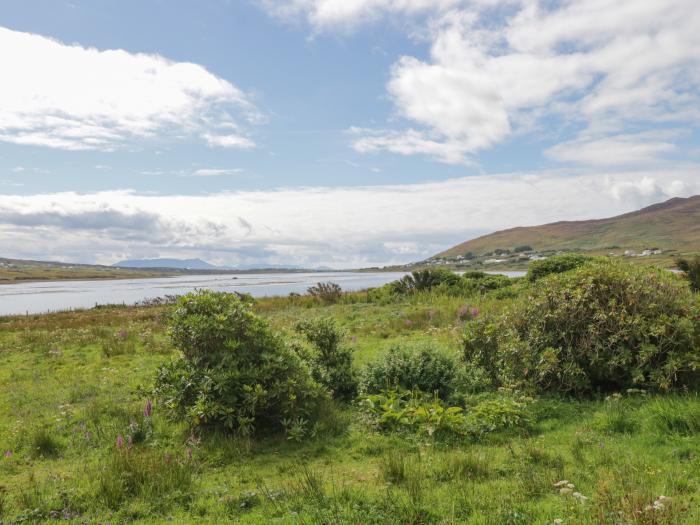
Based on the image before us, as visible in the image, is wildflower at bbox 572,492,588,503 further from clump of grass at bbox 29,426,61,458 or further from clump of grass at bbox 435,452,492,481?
clump of grass at bbox 29,426,61,458

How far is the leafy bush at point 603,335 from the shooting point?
8.30 m

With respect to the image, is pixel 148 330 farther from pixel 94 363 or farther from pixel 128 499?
pixel 128 499

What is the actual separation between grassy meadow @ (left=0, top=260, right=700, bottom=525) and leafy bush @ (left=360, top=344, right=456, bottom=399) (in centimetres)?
59

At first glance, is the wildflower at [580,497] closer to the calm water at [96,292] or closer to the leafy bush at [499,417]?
the leafy bush at [499,417]

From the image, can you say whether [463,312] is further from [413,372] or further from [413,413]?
[413,413]

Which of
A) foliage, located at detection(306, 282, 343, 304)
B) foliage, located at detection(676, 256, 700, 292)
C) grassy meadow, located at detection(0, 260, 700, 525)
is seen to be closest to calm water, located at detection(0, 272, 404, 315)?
foliage, located at detection(306, 282, 343, 304)

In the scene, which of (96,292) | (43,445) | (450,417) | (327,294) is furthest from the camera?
(96,292)

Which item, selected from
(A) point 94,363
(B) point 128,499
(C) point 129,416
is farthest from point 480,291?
(B) point 128,499

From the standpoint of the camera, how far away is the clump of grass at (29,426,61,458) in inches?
291

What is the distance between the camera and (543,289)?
10.1 metres

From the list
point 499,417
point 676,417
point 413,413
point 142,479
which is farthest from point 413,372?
point 142,479

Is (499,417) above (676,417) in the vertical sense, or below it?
below

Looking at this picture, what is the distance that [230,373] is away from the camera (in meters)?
7.56

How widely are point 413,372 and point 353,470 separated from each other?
11.1ft
